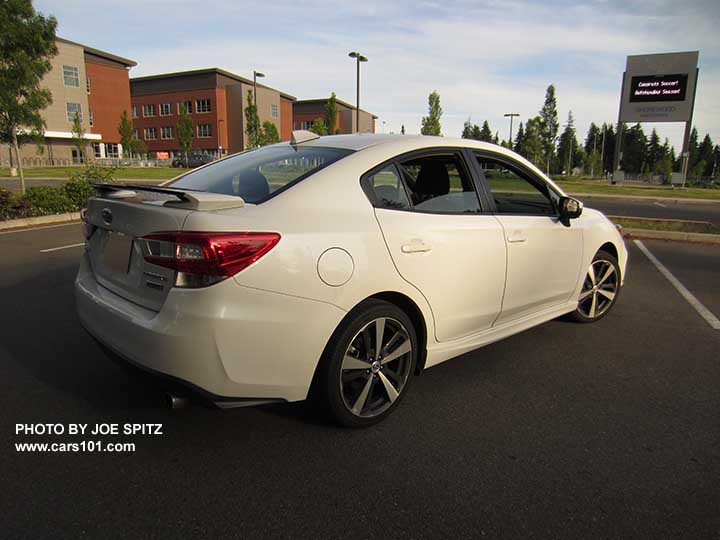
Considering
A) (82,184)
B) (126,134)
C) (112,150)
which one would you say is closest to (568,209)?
(82,184)

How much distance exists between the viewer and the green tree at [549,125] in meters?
64.2

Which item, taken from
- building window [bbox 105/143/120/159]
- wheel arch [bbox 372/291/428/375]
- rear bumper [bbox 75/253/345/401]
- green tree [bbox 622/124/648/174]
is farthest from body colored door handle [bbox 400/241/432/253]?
green tree [bbox 622/124/648/174]

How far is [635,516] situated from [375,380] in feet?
4.48

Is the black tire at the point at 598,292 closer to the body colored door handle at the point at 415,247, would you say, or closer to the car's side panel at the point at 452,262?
the car's side panel at the point at 452,262

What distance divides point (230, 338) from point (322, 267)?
54cm

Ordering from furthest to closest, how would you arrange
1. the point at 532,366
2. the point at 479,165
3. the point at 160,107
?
the point at 160,107, the point at 532,366, the point at 479,165

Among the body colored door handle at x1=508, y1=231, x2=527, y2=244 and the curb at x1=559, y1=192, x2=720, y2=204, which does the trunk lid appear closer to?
the body colored door handle at x1=508, y1=231, x2=527, y2=244

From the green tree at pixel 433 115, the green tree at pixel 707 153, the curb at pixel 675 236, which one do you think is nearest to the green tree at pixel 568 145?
the green tree at pixel 707 153

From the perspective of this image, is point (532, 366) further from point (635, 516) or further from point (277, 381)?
point (277, 381)

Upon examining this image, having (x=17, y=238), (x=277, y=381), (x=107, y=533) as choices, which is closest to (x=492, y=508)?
(x=277, y=381)

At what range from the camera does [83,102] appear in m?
61.4

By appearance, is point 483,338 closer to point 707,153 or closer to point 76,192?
point 76,192

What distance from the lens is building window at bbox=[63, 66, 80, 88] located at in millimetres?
59088

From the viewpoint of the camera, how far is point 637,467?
2561mm
